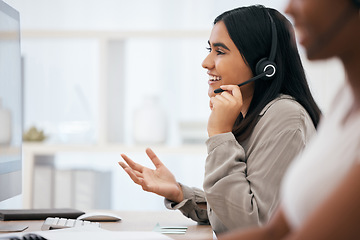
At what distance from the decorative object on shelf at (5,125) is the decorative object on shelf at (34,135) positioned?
1.07 metres

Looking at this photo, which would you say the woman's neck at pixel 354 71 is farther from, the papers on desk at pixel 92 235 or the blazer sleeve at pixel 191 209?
the blazer sleeve at pixel 191 209

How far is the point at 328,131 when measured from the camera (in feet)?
1.91

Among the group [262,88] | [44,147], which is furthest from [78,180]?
[262,88]

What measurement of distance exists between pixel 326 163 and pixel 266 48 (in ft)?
3.05

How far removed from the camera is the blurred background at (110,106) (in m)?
2.51

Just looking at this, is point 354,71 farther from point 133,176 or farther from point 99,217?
point 99,217

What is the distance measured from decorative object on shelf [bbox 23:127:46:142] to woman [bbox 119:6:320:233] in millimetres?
1145

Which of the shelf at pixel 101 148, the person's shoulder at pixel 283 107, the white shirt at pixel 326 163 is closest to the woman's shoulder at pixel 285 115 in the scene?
the person's shoulder at pixel 283 107

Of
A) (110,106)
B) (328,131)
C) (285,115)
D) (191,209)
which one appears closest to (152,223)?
(191,209)

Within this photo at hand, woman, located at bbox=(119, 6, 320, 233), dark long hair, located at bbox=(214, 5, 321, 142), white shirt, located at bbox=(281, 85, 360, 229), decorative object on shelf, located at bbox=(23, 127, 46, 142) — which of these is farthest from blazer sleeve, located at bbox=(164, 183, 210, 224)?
decorative object on shelf, located at bbox=(23, 127, 46, 142)

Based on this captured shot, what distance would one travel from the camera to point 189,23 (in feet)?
10.0

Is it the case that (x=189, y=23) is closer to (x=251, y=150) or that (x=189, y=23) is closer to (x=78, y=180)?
(x=78, y=180)

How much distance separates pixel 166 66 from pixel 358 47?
225 cm

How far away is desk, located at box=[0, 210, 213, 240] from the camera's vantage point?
1331 mm
